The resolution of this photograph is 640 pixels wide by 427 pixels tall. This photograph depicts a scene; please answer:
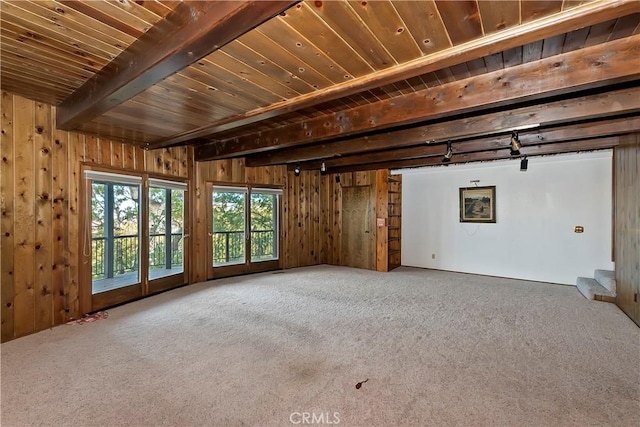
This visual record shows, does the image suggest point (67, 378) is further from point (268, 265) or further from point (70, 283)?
point (268, 265)

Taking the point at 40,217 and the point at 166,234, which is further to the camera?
the point at 166,234

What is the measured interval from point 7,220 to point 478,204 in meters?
7.50

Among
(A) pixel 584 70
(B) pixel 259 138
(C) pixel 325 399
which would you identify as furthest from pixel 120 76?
(A) pixel 584 70

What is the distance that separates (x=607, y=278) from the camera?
4547 millimetres

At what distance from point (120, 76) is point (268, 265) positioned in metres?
5.00

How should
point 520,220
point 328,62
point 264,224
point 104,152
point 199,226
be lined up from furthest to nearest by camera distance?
point 264,224 → point 520,220 → point 199,226 → point 104,152 → point 328,62

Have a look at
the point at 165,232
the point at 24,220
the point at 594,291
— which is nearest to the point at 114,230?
the point at 165,232

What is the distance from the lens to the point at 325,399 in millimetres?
2084

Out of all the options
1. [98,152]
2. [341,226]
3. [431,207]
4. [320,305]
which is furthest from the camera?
[341,226]

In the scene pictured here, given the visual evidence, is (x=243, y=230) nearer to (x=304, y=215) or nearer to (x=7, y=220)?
(x=304, y=215)

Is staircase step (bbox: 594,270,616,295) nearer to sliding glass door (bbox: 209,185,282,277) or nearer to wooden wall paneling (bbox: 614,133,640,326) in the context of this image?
wooden wall paneling (bbox: 614,133,640,326)

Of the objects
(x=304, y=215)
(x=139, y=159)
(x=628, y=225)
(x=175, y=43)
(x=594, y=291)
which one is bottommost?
(x=594, y=291)

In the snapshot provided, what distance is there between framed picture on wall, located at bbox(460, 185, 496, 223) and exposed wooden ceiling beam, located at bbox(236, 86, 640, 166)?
3282 mm


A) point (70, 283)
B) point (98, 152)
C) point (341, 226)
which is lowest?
point (70, 283)
